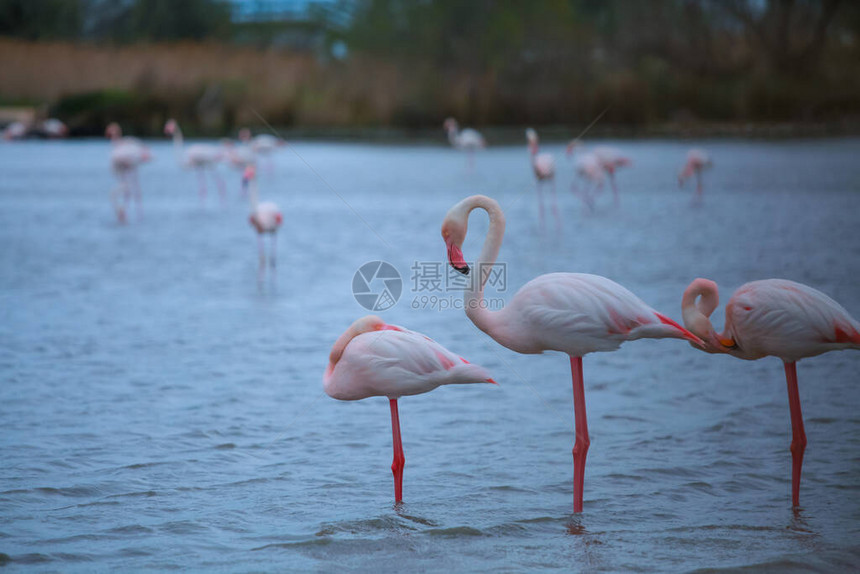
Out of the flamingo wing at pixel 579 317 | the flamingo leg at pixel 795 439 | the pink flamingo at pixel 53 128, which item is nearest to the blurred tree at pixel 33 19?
the pink flamingo at pixel 53 128

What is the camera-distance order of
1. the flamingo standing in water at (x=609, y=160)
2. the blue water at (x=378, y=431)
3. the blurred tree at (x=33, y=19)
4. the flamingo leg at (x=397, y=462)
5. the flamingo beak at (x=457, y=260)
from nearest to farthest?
the blue water at (x=378, y=431) < the flamingo beak at (x=457, y=260) < the flamingo leg at (x=397, y=462) < the flamingo standing in water at (x=609, y=160) < the blurred tree at (x=33, y=19)

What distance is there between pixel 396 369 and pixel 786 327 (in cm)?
152

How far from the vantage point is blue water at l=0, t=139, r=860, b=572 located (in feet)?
11.5

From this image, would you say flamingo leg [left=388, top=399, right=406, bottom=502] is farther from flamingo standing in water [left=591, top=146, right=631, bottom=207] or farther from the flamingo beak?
flamingo standing in water [left=591, top=146, right=631, bottom=207]

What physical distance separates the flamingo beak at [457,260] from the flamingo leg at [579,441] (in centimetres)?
59

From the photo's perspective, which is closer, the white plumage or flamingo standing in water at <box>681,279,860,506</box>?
flamingo standing in water at <box>681,279,860,506</box>

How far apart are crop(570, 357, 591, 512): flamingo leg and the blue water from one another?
0.30ft

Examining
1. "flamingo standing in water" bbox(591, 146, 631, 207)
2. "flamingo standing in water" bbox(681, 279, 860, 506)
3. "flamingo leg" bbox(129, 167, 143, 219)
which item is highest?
"flamingo standing in water" bbox(591, 146, 631, 207)

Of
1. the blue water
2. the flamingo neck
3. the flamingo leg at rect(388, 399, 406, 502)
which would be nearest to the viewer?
the blue water

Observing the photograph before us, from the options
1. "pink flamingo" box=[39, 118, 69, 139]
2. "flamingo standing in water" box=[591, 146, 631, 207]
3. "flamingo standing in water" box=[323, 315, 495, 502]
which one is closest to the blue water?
"flamingo standing in water" box=[323, 315, 495, 502]

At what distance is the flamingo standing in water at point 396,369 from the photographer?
149 inches

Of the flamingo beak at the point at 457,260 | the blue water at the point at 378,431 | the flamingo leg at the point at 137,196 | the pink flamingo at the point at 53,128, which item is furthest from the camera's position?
the pink flamingo at the point at 53,128

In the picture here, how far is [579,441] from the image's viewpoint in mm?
3812

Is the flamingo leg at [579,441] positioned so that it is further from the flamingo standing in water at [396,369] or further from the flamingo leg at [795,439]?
the flamingo leg at [795,439]
